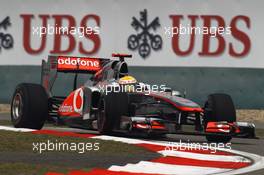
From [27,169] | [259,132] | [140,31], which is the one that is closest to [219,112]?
[259,132]

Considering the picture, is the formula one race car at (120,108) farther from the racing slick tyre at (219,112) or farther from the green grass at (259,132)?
the green grass at (259,132)

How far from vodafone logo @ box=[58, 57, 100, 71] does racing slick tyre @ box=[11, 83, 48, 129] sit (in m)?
1.08

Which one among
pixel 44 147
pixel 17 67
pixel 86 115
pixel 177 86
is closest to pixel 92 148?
pixel 44 147

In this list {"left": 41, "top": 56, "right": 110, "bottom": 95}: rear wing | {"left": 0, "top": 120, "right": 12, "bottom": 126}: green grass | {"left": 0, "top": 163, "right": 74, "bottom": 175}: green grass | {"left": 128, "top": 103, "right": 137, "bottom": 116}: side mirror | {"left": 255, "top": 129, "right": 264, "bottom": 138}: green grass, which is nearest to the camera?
{"left": 0, "top": 163, "right": 74, "bottom": 175}: green grass

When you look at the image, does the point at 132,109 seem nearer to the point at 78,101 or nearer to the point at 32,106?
the point at 78,101

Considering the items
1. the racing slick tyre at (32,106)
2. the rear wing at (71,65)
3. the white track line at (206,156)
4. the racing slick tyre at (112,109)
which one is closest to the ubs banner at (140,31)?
the rear wing at (71,65)

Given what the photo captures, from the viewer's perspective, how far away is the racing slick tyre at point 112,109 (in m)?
13.9

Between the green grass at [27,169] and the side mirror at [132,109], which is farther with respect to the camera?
the side mirror at [132,109]

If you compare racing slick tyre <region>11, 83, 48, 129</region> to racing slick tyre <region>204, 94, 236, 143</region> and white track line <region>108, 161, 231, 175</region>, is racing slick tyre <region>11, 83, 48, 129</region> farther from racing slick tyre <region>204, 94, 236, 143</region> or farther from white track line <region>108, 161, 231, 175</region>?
white track line <region>108, 161, 231, 175</region>

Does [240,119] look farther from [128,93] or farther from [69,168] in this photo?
[69,168]

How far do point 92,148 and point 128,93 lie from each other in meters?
2.88

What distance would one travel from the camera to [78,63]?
53.9 feet

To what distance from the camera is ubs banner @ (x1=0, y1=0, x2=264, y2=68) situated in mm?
20828

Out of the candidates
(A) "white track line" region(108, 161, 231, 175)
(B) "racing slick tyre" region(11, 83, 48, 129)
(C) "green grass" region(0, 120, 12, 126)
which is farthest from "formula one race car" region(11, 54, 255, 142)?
(A) "white track line" region(108, 161, 231, 175)
